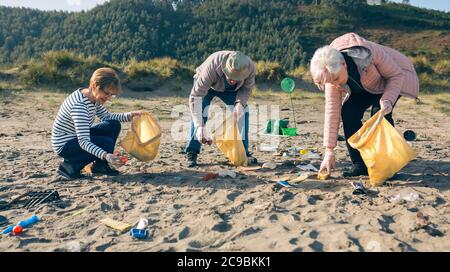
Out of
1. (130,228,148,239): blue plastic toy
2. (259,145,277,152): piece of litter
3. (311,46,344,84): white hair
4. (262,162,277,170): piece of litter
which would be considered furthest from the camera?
(259,145,277,152): piece of litter

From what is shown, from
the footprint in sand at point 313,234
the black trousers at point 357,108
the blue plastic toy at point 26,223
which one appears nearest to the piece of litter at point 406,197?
the black trousers at point 357,108

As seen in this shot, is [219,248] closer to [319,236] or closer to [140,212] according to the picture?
[319,236]

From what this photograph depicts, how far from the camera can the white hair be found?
320 centimetres

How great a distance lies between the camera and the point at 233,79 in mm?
4027

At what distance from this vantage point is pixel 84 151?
4047 millimetres

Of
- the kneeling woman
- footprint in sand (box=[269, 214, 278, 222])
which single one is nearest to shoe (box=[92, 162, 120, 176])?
the kneeling woman

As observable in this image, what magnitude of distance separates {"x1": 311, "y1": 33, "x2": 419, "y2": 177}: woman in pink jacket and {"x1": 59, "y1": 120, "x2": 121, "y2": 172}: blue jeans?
6.71ft

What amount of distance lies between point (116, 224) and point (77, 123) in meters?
1.17

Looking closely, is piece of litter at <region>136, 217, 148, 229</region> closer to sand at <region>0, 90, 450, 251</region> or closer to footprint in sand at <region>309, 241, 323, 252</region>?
sand at <region>0, 90, 450, 251</region>

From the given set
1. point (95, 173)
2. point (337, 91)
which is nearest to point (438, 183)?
point (337, 91)

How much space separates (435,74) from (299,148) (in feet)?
41.9

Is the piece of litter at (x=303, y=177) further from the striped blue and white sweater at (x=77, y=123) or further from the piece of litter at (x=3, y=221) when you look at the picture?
the piece of litter at (x=3, y=221)

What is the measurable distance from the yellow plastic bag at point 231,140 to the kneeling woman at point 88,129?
89 cm

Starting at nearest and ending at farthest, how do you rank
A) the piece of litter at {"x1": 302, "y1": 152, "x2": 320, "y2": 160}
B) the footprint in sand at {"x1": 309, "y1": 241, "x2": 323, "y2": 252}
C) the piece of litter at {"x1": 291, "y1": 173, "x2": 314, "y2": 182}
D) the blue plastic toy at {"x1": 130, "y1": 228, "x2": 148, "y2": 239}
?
the footprint in sand at {"x1": 309, "y1": 241, "x2": 323, "y2": 252} < the blue plastic toy at {"x1": 130, "y1": 228, "x2": 148, "y2": 239} < the piece of litter at {"x1": 291, "y1": 173, "x2": 314, "y2": 182} < the piece of litter at {"x1": 302, "y1": 152, "x2": 320, "y2": 160}
